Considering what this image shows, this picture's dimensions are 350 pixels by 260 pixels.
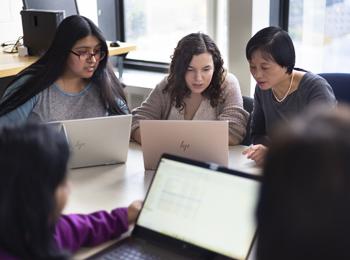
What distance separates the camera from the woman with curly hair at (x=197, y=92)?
7.32 ft

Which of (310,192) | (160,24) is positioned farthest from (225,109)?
(310,192)

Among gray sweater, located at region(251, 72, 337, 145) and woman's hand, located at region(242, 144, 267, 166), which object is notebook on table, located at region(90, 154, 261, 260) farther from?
gray sweater, located at region(251, 72, 337, 145)

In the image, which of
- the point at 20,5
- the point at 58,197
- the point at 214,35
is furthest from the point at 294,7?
the point at 58,197

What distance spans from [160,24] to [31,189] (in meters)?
2.88

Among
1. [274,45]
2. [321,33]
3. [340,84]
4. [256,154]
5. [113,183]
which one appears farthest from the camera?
[321,33]

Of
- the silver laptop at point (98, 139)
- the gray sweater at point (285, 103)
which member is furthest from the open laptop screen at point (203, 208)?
the gray sweater at point (285, 103)

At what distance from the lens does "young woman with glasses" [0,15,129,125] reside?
7.04 ft

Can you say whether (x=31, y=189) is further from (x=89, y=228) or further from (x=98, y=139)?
(x=98, y=139)

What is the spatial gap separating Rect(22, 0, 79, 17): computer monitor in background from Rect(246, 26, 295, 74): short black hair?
1.55 meters

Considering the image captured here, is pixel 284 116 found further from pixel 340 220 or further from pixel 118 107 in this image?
pixel 340 220

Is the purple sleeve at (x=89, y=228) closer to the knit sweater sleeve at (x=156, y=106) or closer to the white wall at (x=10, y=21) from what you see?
the knit sweater sleeve at (x=156, y=106)

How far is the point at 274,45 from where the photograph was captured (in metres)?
2.09

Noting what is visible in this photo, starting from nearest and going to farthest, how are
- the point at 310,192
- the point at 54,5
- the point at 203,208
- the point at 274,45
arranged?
the point at 310,192 → the point at 203,208 → the point at 274,45 → the point at 54,5

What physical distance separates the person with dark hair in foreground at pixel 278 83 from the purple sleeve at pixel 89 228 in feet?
2.31
